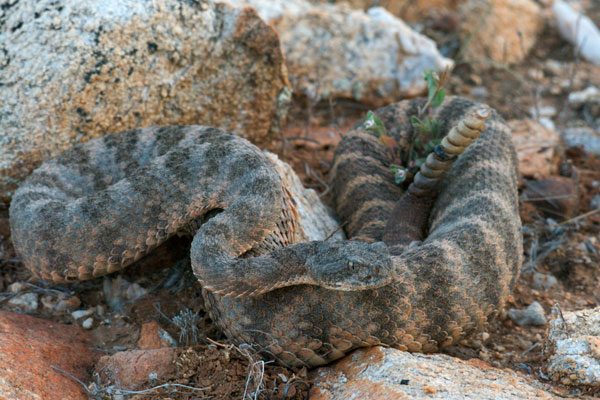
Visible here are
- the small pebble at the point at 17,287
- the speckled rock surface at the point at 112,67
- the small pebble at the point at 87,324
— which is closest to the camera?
the small pebble at the point at 87,324

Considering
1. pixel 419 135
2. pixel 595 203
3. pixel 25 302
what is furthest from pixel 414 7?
pixel 25 302

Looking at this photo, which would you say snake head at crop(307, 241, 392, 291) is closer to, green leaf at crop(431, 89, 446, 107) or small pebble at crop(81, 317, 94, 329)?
small pebble at crop(81, 317, 94, 329)

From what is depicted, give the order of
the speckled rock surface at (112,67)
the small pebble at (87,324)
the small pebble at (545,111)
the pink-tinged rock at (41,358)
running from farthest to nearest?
the small pebble at (545,111)
the speckled rock surface at (112,67)
the small pebble at (87,324)
the pink-tinged rock at (41,358)

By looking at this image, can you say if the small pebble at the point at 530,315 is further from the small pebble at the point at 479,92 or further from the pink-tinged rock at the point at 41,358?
the small pebble at the point at 479,92

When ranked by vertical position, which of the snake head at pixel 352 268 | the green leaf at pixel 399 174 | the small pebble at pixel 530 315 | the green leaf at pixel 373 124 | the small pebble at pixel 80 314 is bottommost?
the small pebble at pixel 530 315

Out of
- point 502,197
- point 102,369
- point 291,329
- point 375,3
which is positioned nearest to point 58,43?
point 102,369

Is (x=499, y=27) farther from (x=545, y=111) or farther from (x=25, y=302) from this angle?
(x=25, y=302)

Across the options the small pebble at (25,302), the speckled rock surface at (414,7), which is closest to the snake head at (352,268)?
the small pebble at (25,302)

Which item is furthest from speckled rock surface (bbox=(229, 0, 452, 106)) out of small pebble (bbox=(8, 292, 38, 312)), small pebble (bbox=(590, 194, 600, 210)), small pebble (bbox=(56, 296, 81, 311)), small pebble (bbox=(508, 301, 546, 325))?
small pebble (bbox=(8, 292, 38, 312))

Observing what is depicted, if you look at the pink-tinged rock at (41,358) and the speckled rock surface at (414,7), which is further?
the speckled rock surface at (414,7)
